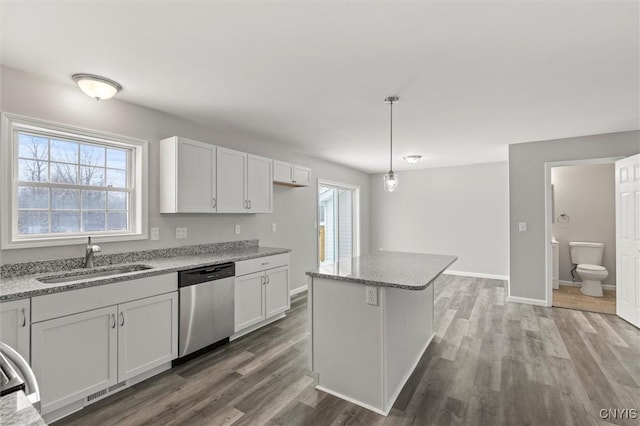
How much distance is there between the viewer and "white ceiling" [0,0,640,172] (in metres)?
1.61

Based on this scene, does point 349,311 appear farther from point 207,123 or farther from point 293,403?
point 207,123

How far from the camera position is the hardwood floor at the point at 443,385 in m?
2.00

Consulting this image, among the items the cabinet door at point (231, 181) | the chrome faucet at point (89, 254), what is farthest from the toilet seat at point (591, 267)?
the chrome faucet at point (89, 254)

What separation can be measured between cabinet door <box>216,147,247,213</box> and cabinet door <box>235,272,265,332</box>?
0.81 m

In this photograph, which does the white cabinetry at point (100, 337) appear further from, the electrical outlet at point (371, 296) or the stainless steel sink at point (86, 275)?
the electrical outlet at point (371, 296)

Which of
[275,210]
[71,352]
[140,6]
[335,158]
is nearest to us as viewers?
[140,6]

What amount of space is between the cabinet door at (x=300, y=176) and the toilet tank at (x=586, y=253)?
465 centimetres

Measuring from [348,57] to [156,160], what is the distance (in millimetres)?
2163

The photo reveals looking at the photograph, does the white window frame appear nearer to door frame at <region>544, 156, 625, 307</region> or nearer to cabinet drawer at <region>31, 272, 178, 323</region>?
cabinet drawer at <region>31, 272, 178, 323</region>

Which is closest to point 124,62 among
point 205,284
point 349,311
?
point 205,284

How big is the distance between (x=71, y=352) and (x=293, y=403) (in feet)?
4.98

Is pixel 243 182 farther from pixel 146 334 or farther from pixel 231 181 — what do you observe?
pixel 146 334

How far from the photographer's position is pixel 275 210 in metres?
4.52

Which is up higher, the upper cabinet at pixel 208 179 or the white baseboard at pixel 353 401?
the upper cabinet at pixel 208 179
